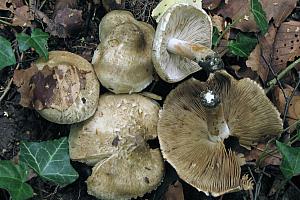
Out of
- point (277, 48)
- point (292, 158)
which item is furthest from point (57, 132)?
point (277, 48)

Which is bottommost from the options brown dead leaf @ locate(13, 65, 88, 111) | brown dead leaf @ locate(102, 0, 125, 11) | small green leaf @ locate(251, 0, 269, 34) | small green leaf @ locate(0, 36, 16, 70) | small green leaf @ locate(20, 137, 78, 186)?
small green leaf @ locate(20, 137, 78, 186)

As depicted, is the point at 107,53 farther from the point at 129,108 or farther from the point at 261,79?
the point at 261,79

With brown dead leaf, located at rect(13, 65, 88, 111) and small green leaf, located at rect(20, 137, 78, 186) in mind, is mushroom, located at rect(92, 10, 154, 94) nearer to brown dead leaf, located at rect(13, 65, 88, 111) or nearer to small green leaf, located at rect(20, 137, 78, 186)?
brown dead leaf, located at rect(13, 65, 88, 111)

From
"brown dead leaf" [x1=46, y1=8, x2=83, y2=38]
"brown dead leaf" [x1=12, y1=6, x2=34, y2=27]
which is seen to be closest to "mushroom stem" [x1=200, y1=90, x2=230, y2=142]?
"brown dead leaf" [x1=46, y1=8, x2=83, y2=38]

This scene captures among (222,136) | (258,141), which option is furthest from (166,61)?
(258,141)

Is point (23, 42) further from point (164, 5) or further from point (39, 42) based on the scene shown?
point (164, 5)

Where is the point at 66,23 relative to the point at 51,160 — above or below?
above
